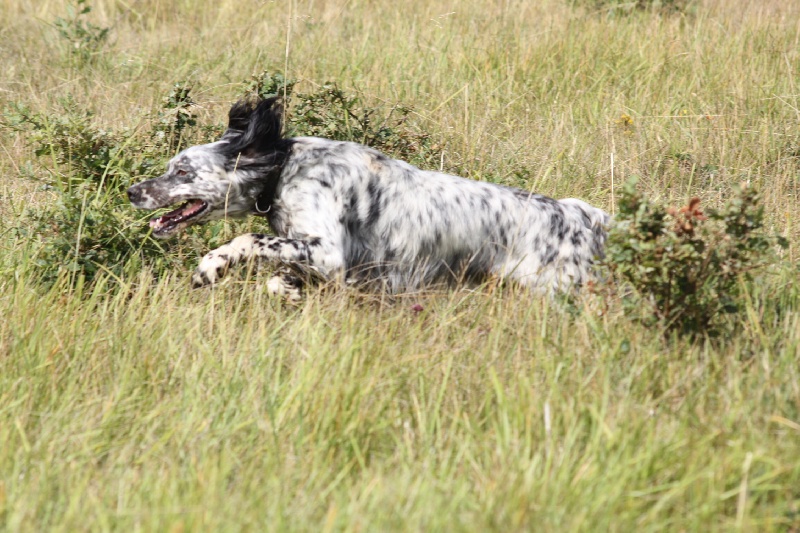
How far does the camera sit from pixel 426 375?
350 cm

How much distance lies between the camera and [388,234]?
4488mm

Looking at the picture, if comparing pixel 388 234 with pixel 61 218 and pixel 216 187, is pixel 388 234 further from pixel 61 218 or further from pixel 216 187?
pixel 61 218

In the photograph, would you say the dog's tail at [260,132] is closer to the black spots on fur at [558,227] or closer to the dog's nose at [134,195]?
the dog's nose at [134,195]

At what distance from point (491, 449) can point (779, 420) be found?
87 centimetres

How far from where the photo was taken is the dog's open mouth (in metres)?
4.46

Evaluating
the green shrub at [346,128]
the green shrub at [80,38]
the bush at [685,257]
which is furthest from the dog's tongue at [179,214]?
the green shrub at [80,38]

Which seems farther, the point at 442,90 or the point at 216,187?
the point at 442,90

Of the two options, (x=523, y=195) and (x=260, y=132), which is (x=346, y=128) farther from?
(x=523, y=195)

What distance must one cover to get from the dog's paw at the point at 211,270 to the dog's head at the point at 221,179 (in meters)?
0.31

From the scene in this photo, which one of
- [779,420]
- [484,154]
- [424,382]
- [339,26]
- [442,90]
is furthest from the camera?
[339,26]

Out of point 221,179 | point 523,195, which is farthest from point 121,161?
point 523,195

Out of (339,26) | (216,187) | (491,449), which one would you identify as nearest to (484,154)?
(216,187)

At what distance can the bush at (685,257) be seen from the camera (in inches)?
142

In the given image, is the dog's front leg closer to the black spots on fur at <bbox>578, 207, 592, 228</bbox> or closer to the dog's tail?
the dog's tail
